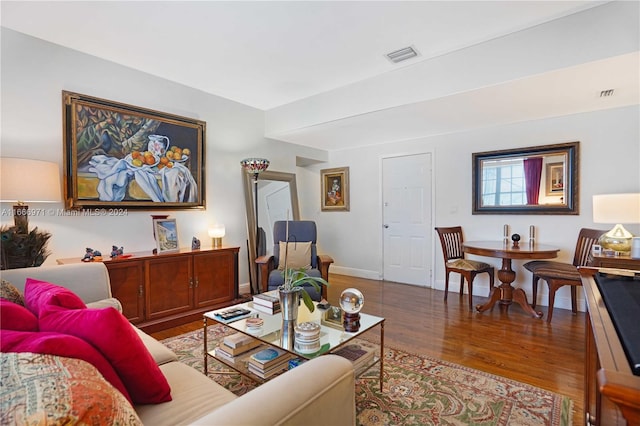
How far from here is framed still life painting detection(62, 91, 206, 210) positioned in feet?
9.05

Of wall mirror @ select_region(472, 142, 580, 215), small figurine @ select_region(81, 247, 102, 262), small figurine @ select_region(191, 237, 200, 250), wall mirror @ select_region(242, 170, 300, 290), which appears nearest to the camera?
small figurine @ select_region(81, 247, 102, 262)

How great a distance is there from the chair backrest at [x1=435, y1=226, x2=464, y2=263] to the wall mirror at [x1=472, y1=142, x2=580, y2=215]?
376 millimetres

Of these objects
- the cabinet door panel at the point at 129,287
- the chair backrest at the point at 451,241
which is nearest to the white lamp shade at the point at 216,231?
the cabinet door panel at the point at 129,287

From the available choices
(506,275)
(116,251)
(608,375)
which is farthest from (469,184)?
(116,251)

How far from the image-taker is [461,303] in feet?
12.1

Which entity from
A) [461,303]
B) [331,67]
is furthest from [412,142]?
[461,303]

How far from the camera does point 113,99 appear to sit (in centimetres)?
300

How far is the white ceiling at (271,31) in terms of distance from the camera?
2.21 meters

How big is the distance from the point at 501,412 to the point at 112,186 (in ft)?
11.5

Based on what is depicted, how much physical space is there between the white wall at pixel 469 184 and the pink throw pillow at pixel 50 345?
4192 mm

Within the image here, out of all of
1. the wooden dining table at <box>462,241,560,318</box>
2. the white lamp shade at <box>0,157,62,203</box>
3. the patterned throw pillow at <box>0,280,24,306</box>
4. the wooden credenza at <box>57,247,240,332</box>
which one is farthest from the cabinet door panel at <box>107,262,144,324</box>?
the wooden dining table at <box>462,241,560,318</box>

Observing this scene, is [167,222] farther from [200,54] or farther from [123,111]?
[200,54]

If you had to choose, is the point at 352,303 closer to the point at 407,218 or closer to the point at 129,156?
the point at 129,156

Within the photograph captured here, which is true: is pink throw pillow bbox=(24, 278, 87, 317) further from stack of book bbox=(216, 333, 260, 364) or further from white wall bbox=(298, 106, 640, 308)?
white wall bbox=(298, 106, 640, 308)
